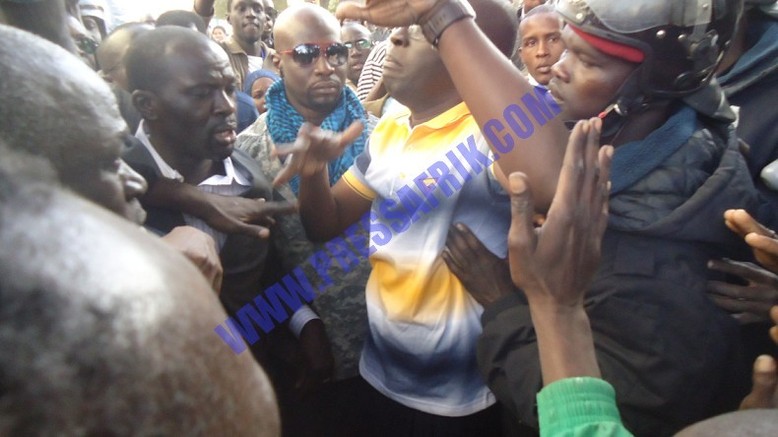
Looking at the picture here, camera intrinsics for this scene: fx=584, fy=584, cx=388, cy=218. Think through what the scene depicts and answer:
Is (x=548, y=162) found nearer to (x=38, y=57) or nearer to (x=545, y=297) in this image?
(x=545, y=297)

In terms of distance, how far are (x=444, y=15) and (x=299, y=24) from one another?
4.99 feet

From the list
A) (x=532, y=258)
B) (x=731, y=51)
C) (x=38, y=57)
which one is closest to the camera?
(x=38, y=57)

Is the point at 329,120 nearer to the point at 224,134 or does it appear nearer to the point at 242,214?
the point at 224,134

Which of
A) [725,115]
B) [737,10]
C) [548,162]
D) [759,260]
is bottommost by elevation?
[759,260]

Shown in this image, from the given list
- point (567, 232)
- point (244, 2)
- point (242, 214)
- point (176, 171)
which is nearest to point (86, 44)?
point (244, 2)

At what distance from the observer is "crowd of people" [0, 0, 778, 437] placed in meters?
0.49

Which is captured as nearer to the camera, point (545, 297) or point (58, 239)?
point (58, 239)

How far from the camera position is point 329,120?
2664 millimetres

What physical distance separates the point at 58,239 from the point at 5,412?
0.14 metres

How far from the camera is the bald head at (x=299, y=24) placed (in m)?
2.83

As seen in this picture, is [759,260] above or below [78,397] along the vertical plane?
below

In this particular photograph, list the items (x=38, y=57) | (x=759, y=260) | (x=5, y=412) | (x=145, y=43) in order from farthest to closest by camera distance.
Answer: (x=145, y=43)
(x=759, y=260)
(x=38, y=57)
(x=5, y=412)

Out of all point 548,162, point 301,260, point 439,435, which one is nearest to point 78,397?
point 548,162

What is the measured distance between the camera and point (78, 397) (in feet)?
1.54
